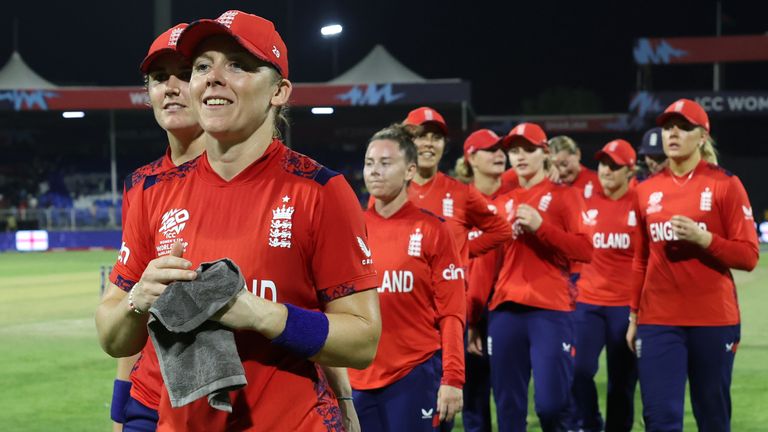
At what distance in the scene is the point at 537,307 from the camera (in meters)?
6.86

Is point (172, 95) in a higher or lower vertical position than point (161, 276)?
higher

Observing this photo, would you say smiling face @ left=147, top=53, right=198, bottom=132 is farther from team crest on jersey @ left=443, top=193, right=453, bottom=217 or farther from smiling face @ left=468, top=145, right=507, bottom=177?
smiling face @ left=468, top=145, right=507, bottom=177

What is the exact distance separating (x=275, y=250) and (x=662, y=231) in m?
4.06

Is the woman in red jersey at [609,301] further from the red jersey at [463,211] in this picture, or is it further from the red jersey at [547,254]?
the red jersey at [463,211]

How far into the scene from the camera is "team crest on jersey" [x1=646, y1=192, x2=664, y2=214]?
Result: 20.7 feet

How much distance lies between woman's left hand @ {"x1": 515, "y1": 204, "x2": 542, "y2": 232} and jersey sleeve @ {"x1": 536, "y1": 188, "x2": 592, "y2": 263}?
0.06 m

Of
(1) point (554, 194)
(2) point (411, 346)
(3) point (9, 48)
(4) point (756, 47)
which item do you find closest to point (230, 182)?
(2) point (411, 346)

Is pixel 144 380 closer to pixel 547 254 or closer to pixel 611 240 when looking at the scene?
pixel 547 254

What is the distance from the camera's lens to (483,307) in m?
7.58

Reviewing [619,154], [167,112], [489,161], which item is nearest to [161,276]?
[167,112]

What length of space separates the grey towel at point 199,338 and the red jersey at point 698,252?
4.11m

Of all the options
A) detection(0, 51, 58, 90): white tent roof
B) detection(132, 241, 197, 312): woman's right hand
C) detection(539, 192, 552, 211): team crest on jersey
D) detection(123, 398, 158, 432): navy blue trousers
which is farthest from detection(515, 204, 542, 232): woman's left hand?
detection(0, 51, 58, 90): white tent roof

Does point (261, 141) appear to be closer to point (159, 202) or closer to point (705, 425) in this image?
point (159, 202)

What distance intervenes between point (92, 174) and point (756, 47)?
98.0 ft
